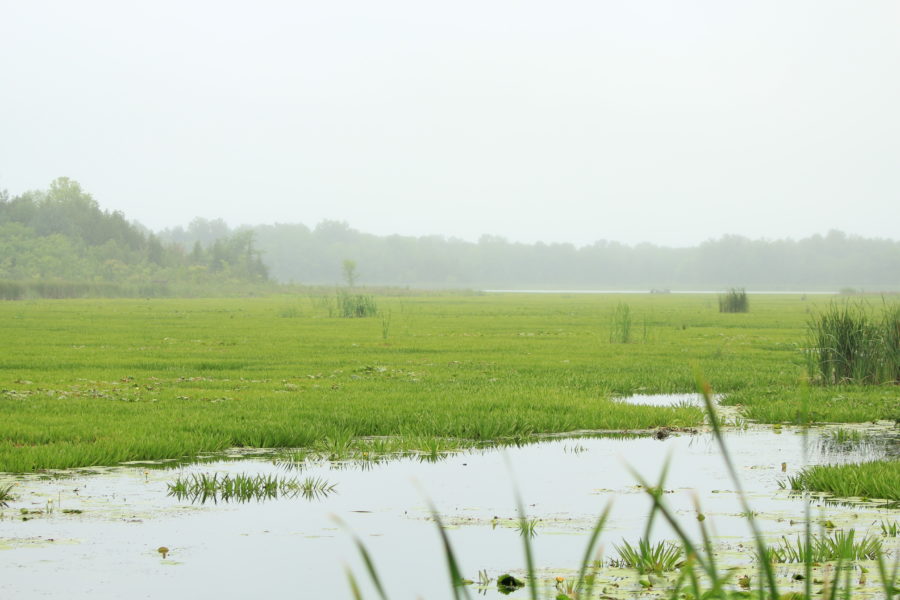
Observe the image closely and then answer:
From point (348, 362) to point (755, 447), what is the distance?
45.3 feet

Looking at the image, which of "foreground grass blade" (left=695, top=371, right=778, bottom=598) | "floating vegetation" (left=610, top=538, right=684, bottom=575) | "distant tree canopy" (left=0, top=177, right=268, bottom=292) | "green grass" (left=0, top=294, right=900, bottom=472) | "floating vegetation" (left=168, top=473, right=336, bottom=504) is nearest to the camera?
"foreground grass blade" (left=695, top=371, right=778, bottom=598)

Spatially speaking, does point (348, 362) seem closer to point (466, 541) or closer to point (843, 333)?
point (843, 333)

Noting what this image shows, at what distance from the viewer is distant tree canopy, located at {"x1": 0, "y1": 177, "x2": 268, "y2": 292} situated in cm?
12456

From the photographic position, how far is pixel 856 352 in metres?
20.0

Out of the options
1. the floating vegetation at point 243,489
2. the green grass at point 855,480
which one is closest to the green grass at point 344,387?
the green grass at point 855,480

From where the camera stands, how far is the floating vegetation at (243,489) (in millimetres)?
9773

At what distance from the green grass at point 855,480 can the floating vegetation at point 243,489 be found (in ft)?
16.0

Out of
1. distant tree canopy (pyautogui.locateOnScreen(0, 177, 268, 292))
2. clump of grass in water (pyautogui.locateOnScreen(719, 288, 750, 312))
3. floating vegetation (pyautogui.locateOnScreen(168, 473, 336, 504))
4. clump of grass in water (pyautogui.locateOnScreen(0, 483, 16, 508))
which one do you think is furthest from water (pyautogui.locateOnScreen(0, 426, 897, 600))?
distant tree canopy (pyautogui.locateOnScreen(0, 177, 268, 292))

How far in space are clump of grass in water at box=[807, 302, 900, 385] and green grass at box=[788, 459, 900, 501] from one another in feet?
30.1

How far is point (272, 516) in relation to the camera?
352 inches

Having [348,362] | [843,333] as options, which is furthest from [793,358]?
[348,362]

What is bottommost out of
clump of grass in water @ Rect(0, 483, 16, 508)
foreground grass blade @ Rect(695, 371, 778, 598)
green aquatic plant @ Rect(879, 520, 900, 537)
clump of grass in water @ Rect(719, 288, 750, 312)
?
green aquatic plant @ Rect(879, 520, 900, 537)

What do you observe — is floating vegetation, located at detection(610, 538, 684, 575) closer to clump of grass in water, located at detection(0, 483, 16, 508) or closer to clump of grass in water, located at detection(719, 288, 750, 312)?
clump of grass in water, located at detection(0, 483, 16, 508)

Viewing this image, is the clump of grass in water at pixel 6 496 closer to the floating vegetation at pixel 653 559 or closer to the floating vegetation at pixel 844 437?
the floating vegetation at pixel 653 559
